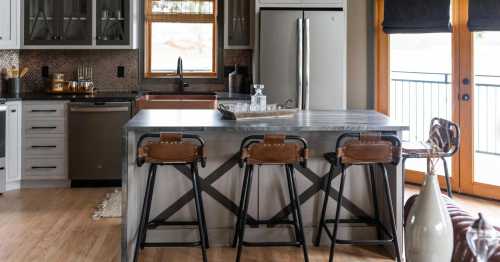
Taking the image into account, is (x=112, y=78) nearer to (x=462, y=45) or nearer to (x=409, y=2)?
(x=409, y=2)

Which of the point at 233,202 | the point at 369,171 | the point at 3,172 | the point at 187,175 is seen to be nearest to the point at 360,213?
the point at 369,171

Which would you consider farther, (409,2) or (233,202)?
(409,2)

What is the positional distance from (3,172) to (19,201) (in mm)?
437

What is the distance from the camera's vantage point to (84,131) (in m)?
5.34

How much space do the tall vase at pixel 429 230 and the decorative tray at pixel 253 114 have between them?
1991 millimetres

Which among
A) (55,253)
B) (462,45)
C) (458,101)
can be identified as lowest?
(55,253)

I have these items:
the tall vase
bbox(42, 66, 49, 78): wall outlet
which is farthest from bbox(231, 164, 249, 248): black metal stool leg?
bbox(42, 66, 49, 78): wall outlet

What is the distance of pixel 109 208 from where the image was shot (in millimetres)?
4543

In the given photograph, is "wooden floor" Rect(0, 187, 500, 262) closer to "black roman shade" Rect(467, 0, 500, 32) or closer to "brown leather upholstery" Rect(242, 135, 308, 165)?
"brown leather upholstery" Rect(242, 135, 308, 165)

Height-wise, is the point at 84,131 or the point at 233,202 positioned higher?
the point at 84,131

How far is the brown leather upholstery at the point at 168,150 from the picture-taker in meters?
3.10

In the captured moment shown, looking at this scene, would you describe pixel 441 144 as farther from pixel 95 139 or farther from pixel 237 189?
pixel 95 139

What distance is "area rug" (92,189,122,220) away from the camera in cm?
434

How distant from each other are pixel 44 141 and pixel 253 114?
279 centimetres
